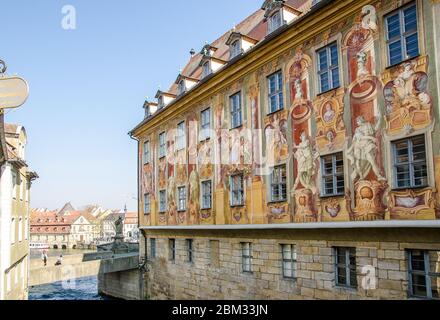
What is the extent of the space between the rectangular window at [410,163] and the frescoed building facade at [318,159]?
3cm

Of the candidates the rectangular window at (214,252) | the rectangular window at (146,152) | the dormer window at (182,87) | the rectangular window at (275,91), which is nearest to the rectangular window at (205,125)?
the dormer window at (182,87)

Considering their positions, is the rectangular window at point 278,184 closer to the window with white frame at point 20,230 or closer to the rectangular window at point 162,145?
the rectangular window at point 162,145

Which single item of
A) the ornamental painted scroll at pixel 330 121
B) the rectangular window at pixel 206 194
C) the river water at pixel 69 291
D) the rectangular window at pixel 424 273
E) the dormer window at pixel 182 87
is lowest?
the river water at pixel 69 291

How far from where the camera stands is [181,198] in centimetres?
1925

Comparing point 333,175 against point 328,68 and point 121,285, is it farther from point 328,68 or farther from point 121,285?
point 121,285

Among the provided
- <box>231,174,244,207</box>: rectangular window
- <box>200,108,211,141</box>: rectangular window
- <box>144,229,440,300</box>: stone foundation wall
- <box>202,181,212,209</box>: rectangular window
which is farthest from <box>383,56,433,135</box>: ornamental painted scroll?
<box>202,181,212,209</box>: rectangular window

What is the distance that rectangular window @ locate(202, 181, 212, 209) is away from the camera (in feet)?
55.7

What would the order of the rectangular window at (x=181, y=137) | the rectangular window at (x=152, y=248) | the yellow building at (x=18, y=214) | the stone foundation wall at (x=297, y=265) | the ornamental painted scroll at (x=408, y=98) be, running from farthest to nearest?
the rectangular window at (x=152, y=248)
the rectangular window at (x=181, y=137)
the yellow building at (x=18, y=214)
the stone foundation wall at (x=297, y=265)
the ornamental painted scroll at (x=408, y=98)

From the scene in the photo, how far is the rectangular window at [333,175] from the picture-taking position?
11.1 metres

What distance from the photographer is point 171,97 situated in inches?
893

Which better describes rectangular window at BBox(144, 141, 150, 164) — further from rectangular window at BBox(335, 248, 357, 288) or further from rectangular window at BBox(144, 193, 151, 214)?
rectangular window at BBox(335, 248, 357, 288)
